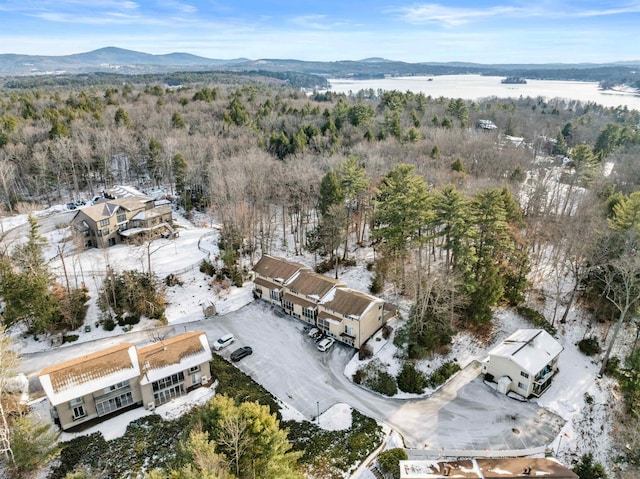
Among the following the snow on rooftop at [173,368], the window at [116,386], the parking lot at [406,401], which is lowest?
the parking lot at [406,401]

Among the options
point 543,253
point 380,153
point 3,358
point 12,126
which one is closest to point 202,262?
point 3,358

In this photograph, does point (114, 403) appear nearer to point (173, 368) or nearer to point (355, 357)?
point (173, 368)

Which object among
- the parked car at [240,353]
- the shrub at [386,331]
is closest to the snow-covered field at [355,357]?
the shrub at [386,331]

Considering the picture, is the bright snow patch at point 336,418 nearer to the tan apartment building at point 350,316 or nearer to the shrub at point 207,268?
the tan apartment building at point 350,316

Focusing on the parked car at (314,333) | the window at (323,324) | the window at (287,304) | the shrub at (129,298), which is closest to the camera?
the window at (323,324)

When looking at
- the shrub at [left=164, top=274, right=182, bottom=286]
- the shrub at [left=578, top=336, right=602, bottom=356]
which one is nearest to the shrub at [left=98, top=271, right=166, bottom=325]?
→ the shrub at [left=164, top=274, right=182, bottom=286]

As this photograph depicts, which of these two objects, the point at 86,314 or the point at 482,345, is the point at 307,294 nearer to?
the point at 482,345

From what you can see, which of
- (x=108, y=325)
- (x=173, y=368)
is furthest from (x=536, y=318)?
(x=108, y=325)
